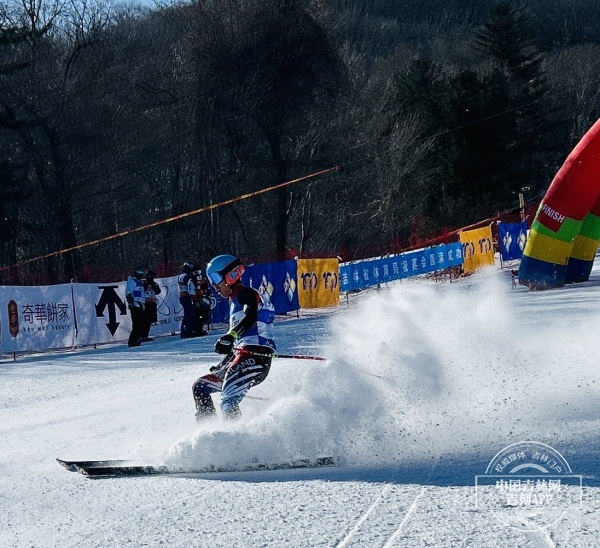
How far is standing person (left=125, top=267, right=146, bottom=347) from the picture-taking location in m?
19.8

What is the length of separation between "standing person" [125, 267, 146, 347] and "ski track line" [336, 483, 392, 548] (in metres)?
13.8

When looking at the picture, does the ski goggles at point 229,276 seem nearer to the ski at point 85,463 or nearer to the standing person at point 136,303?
the ski at point 85,463

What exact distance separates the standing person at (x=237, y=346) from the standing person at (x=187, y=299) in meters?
12.1

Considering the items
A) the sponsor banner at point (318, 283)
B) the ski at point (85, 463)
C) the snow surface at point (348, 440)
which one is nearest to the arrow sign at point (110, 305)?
the sponsor banner at point (318, 283)

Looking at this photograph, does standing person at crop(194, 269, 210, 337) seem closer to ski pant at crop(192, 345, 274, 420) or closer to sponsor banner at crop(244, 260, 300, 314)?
sponsor banner at crop(244, 260, 300, 314)

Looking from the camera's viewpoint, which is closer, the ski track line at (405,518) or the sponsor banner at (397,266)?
the ski track line at (405,518)

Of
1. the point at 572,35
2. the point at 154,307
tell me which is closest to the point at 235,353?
the point at 154,307

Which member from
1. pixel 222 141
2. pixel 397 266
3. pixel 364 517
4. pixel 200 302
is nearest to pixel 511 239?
pixel 397 266

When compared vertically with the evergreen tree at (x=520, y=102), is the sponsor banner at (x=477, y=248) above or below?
below

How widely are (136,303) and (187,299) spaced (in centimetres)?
117

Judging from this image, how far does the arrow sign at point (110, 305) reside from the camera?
20.6 meters

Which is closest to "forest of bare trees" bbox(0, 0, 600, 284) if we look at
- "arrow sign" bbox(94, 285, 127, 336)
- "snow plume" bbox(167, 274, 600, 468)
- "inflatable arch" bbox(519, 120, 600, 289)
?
"arrow sign" bbox(94, 285, 127, 336)

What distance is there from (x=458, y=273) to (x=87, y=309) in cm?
1611

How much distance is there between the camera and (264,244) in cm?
4503
